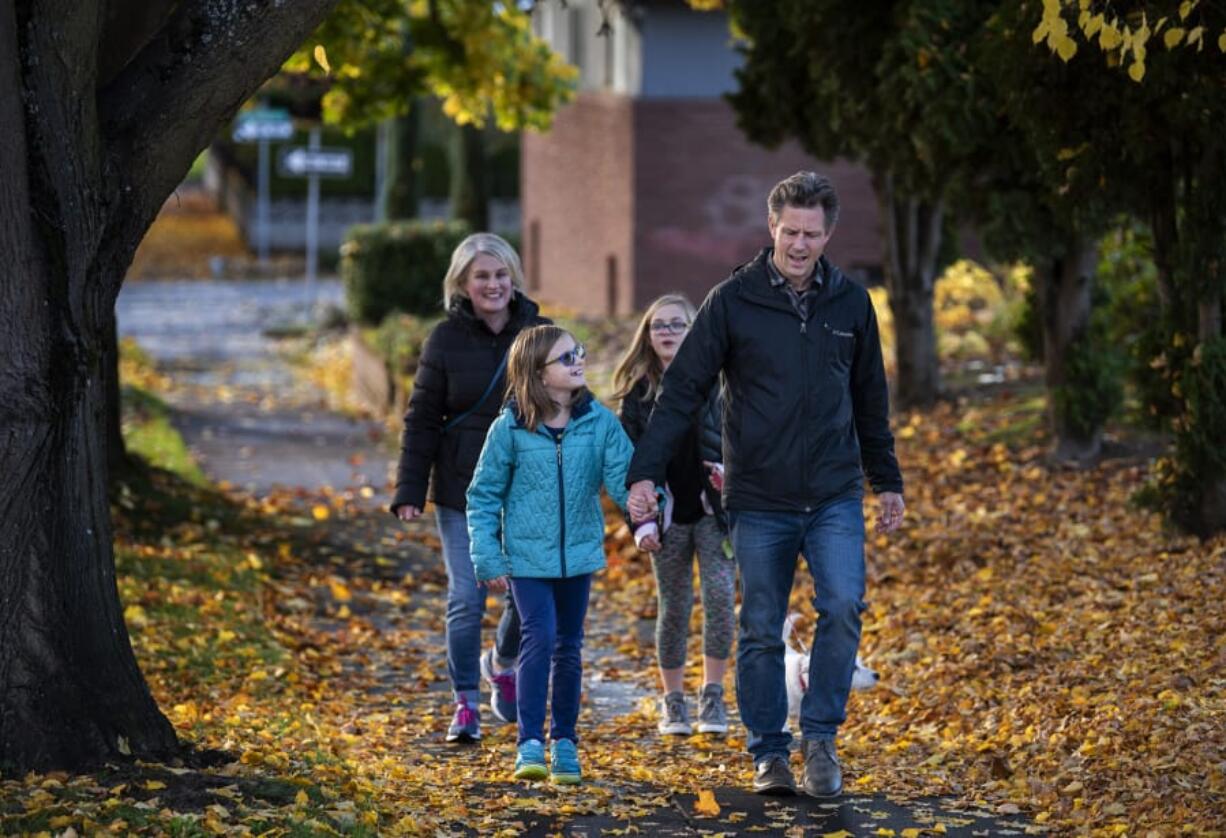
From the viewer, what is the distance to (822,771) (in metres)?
6.98

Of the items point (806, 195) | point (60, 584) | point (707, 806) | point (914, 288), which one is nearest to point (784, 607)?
point (707, 806)

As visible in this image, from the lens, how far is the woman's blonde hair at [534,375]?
721 cm

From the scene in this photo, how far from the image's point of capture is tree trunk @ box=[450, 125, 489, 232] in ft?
107

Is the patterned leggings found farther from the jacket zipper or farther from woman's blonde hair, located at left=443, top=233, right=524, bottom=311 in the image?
woman's blonde hair, located at left=443, top=233, right=524, bottom=311

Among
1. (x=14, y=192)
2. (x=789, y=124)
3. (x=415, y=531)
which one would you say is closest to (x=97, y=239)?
(x=14, y=192)

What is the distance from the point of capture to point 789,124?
50.5 feet

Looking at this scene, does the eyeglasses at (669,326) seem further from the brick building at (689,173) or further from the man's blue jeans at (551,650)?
the brick building at (689,173)

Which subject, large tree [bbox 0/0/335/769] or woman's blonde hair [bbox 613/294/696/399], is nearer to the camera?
large tree [bbox 0/0/335/769]

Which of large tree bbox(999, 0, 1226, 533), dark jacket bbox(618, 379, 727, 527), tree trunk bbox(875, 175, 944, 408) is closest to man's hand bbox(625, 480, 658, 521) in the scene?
dark jacket bbox(618, 379, 727, 527)

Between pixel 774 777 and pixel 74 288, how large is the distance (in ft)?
9.38

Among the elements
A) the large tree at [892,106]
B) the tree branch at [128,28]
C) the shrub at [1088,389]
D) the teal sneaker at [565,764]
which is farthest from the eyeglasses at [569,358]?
the shrub at [1088,389]

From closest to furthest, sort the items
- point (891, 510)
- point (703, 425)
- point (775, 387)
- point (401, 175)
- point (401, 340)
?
point (775, 387) → point (891, 510) → point (703, 425) → point (401, 340) → point (401, 175)

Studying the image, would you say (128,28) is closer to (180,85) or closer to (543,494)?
(180,85)

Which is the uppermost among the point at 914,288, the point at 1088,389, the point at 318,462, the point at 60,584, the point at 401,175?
the point at 401,175
